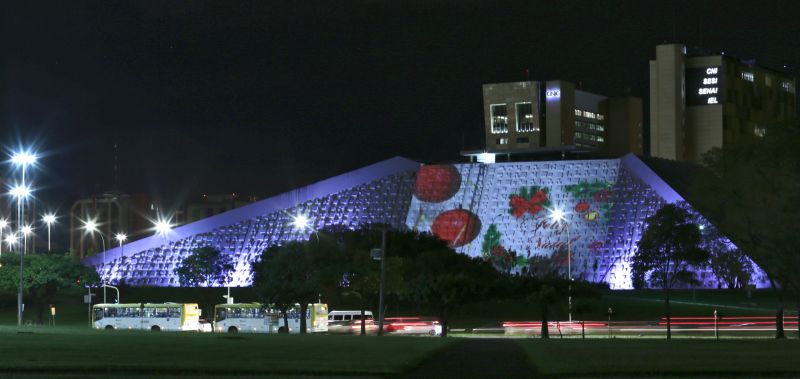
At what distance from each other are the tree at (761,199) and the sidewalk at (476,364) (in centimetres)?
1276

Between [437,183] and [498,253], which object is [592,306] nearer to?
[498,253]

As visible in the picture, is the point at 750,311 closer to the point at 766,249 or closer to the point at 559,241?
the point at 766,249

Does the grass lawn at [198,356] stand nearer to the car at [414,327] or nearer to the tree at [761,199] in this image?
the tree at [761,199]

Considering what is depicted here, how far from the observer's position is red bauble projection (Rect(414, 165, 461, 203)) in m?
120

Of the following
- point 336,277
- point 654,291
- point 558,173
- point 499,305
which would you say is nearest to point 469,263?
point 499,305

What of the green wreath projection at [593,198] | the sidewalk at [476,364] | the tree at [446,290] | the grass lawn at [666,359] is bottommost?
the sidewalk at [476,364]

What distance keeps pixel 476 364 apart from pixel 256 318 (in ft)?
135

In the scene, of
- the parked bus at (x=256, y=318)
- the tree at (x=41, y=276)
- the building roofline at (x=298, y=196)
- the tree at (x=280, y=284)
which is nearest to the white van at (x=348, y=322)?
the parked bus at (x=256, y=318)

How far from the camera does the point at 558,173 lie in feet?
382

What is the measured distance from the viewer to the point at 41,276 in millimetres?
81625

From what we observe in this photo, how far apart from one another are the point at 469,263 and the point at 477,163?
139 ft

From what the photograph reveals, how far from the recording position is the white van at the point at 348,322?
72.9m

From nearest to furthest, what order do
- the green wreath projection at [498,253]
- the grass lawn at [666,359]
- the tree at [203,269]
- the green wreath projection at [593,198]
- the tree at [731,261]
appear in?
the grass lawn at [666,359]
the tree at [731,261]
the tree at [203,269]
the green wreath projection at [498,253]
the green wreath projection at [593,198]

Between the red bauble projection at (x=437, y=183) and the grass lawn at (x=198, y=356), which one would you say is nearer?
the grass lawn at (x=198, y=356)
